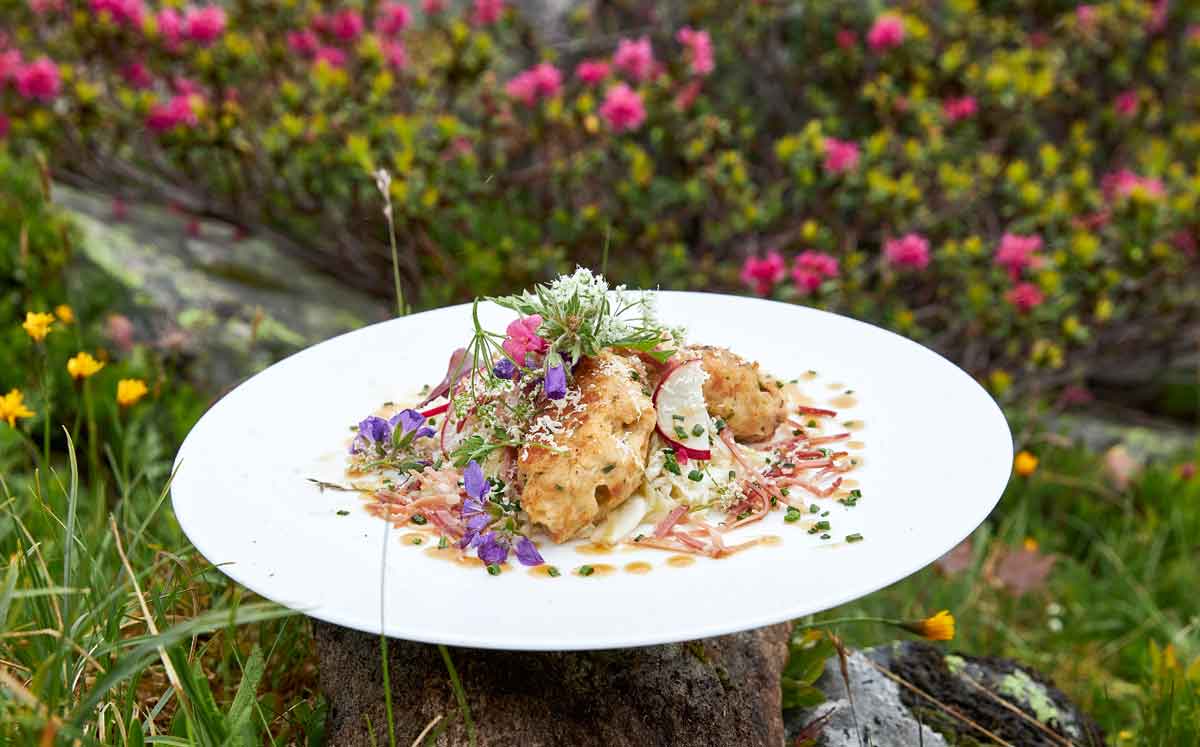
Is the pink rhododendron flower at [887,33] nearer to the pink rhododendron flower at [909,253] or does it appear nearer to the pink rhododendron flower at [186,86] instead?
the pink rhododendron flower at [909,253]

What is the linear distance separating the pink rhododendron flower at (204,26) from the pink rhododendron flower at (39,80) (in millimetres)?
633

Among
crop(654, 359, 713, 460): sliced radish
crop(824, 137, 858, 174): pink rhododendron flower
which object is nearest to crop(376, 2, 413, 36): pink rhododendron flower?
crop(824, 137, 858, 174): pink rhododendron flower

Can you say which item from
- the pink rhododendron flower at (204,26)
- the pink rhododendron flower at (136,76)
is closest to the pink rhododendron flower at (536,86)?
the pink rhododendron flower at (204,26)

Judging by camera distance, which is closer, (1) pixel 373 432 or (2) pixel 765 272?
(1) pixel 373 432

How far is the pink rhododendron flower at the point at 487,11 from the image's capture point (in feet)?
16.3

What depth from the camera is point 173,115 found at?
4410 millimetres

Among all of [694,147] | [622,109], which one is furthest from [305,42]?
[694,147]

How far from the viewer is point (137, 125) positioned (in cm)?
469

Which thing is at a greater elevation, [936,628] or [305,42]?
[305,42]

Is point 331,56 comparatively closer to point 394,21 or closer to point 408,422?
point 394,21

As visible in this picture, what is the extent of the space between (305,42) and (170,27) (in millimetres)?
715

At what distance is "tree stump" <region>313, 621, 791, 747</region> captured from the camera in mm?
1927

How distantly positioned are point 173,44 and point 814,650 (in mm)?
4154

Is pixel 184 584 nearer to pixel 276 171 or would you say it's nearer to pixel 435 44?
pixel 276 171
